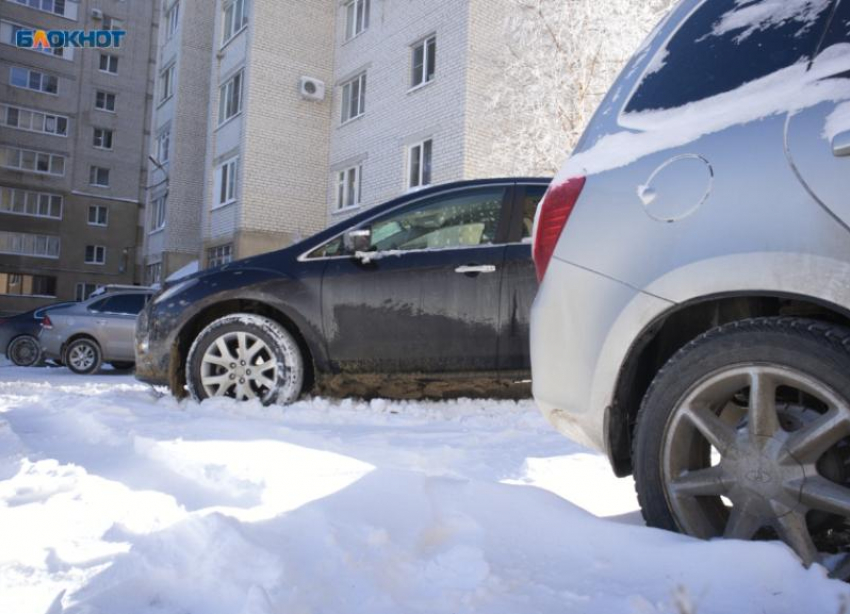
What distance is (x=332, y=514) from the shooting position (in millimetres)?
2141

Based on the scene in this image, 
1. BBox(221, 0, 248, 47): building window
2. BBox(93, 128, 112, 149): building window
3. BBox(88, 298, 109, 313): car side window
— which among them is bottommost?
BBox(88, 298, 109, 313): car side window

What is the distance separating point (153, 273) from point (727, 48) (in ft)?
91.8

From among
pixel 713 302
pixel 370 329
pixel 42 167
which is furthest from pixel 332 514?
pixel 42 167

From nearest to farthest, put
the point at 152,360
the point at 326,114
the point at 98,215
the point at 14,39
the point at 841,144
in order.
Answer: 1. the point at 841,144
2. the point at 152,360
3. the point at 326,114
4. the point at 14,39
5. the point at 98,215

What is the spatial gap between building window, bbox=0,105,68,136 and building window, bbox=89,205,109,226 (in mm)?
4796

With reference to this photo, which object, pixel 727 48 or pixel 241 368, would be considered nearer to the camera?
pixel 727 48

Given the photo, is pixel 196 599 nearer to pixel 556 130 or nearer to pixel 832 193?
pixel 832 193

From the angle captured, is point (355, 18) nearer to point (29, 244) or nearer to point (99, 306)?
point (99, 306)

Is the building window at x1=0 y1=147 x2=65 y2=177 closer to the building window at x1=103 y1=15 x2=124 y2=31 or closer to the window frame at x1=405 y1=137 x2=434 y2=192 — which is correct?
the building window at x1=103 y1=15 x2=124 y2=31

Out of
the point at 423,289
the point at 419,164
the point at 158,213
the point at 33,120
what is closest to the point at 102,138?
the point at 33,120

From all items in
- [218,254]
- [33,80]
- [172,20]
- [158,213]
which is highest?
[33,80]

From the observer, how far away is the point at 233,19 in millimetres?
20641

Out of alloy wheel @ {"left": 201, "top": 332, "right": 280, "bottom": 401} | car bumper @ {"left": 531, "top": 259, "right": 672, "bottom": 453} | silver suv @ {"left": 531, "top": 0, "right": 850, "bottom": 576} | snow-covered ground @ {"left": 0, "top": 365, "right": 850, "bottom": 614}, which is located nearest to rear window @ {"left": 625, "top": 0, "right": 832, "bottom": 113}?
silver suv @ {"left": 531, "top": 0, "right": 850, "bottom": 576}

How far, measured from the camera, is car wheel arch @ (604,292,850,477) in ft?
5.80
